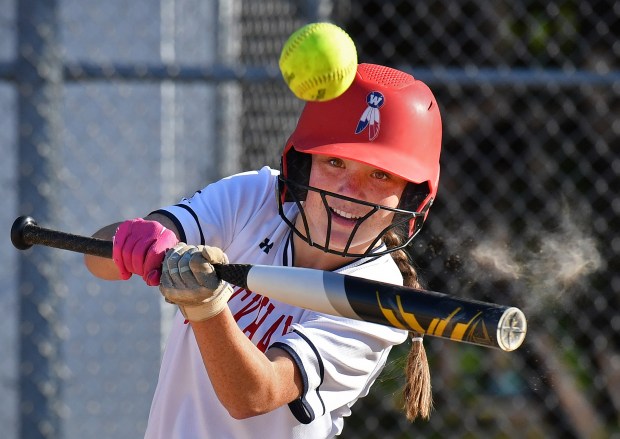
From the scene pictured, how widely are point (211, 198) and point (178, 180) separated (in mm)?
2757

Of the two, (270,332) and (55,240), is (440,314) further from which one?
(55,240)

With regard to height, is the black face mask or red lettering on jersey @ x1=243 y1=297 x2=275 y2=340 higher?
the black face mask

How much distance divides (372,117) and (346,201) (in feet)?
0.80

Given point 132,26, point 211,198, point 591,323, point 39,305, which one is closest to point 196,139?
point 132,26

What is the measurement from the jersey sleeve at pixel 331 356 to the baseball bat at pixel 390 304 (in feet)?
0.85

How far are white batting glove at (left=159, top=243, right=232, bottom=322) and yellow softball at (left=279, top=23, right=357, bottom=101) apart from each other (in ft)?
1.79

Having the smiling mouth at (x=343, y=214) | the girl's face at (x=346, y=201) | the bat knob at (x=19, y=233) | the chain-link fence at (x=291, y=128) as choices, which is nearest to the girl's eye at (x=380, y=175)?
the girl's face at (x=346, y=201)

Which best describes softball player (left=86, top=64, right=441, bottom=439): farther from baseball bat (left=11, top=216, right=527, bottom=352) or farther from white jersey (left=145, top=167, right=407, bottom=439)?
baseball bat (left=11, top=216, right=527, bottom=352)

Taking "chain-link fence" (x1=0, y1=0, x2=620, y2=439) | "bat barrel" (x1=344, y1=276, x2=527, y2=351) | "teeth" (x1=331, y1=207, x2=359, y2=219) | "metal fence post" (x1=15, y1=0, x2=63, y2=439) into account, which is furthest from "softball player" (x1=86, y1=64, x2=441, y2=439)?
"metal fence post" (x1=15, y1=0, x2=63, y2=439)

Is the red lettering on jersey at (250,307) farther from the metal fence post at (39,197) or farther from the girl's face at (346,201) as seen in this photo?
the metal fence post at (39,197)

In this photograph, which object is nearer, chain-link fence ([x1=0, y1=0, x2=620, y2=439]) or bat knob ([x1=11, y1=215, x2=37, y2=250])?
bat knob ([x1=11, y1=215, x2=37, y2=250])

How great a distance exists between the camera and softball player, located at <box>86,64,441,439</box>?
2471mm

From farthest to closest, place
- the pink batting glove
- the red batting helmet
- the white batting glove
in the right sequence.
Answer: the red batting helmet
the pink batting glove
the white batting glove

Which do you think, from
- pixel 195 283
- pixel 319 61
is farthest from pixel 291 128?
pixel 195 283
